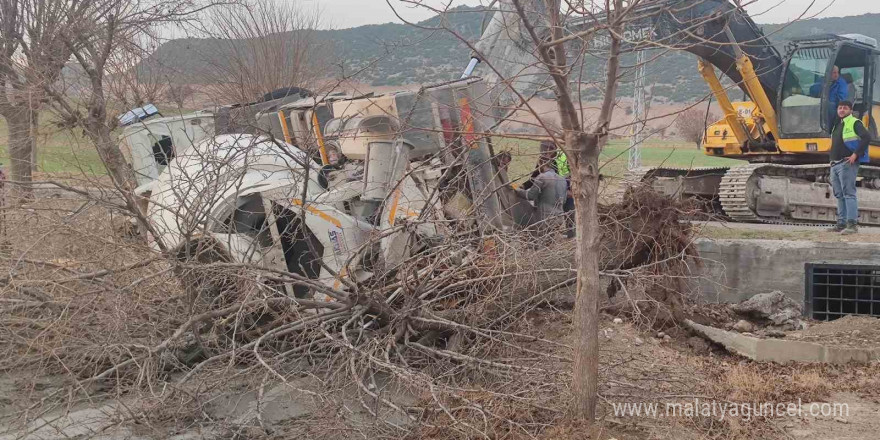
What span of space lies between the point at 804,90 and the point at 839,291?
14.8 feet

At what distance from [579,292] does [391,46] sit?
2.55 m

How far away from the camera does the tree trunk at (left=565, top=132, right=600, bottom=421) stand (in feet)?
12.3

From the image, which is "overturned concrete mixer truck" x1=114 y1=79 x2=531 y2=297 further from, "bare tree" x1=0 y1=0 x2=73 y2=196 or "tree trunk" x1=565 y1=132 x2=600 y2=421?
"bare tree" x1=0 y1=0 x2=73 y2=196

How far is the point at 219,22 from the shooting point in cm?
1853

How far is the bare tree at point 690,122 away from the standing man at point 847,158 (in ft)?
5.31

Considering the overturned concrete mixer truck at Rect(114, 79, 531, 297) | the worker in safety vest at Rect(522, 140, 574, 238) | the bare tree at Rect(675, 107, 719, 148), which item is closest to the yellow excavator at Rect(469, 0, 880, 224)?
the bare tree at Rect(675, 107, 719, 148)

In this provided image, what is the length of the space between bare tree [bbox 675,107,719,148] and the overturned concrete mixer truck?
5.02 feet

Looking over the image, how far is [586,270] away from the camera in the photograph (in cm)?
385

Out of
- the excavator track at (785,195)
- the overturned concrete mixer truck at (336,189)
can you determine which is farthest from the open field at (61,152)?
the excavator track at (785,195)

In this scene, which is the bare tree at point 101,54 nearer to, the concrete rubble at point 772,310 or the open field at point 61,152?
the open field at point 61,152

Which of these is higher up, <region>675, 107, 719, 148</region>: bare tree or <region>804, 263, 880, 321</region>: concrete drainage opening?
<region>675, 107, 719, 148</region>: bare tree

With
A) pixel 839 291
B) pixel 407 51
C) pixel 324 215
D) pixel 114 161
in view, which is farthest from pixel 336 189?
pixel 407 51

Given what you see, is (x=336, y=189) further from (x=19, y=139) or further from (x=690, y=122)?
(x=690, y=122)

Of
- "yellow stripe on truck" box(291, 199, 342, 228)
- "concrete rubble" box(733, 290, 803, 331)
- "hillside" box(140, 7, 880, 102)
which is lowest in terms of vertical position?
"concrete rubble" box(733, 290, 803, 331)
